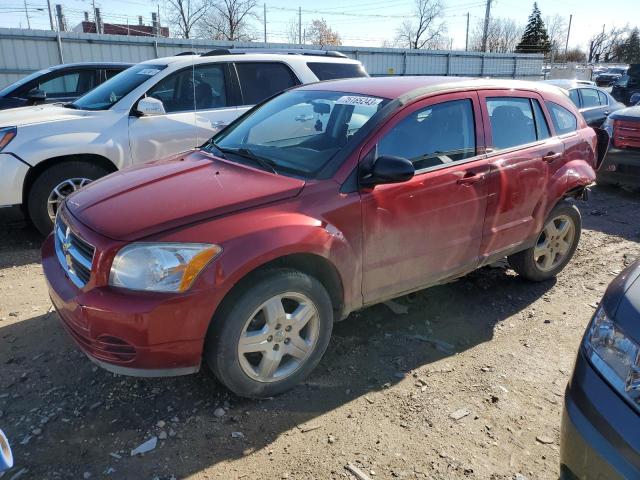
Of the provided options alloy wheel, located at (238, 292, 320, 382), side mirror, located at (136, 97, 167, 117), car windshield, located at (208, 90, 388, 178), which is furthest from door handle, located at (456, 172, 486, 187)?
side mirror, located at (136, 97, 167, 117)

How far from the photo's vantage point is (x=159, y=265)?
2432mm

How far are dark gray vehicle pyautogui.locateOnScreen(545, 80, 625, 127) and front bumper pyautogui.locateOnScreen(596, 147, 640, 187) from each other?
299 cm

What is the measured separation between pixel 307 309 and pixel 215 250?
68cm

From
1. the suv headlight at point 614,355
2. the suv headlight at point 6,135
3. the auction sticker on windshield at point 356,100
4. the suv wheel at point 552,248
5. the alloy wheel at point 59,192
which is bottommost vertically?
the suv wheel at point 552,248

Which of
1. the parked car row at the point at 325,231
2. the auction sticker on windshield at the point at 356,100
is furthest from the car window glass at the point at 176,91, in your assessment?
the auction sticker on windshield at the point at 356,100

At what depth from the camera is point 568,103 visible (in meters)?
4.53

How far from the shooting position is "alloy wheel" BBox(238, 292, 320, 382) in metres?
2.72

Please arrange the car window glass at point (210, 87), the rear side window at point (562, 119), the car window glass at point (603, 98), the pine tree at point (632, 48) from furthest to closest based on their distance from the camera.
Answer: the pine tree at point (632, 48), the car window glass at point (603, 98), the car window glass at point (210, 87), the rear side window at point (562, 119)

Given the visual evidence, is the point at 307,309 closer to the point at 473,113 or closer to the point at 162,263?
the point at 162,263

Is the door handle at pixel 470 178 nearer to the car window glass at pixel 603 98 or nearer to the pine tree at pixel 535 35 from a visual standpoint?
the car window glass at pixel 603 98

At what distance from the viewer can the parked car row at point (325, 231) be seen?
7.86 feet

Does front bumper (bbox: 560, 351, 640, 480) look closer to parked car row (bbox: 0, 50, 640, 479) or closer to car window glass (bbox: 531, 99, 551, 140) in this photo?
parked car row (bbox: 0, 50, 640, 479)

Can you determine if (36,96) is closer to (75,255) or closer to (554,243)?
(75,255)

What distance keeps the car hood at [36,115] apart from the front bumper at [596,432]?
5250 millimetres
